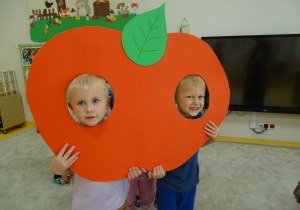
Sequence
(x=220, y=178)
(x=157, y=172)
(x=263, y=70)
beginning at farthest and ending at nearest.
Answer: (x=263, y=70) → (x=220, y=178) → (x=157, y=172)

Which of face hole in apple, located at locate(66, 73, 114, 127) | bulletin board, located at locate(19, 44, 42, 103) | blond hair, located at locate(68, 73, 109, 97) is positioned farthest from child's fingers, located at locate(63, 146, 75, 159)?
bulletin board, located at locate(19, 44, 42, 103)

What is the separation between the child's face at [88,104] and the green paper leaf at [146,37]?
0.63 feet

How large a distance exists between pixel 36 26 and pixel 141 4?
1.76m

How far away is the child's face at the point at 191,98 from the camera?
0.86 metres

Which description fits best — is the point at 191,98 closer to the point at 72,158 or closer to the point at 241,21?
the point at 72,158

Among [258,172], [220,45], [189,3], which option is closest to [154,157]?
[258,172]

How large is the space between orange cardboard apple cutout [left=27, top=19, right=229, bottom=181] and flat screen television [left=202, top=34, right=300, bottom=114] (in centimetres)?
194

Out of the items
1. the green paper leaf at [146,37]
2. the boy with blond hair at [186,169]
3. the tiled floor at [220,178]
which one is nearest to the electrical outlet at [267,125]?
the tiled floor at [220,178]

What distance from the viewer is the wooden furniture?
3.19m

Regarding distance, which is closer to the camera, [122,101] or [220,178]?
[122,101]

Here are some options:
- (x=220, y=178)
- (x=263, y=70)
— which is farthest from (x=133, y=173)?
(x=263, y=70)

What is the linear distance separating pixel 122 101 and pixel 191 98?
1.03 feet

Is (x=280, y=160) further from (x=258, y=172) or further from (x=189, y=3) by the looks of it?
(x=189, y=3)

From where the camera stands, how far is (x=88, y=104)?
28.4 inches
